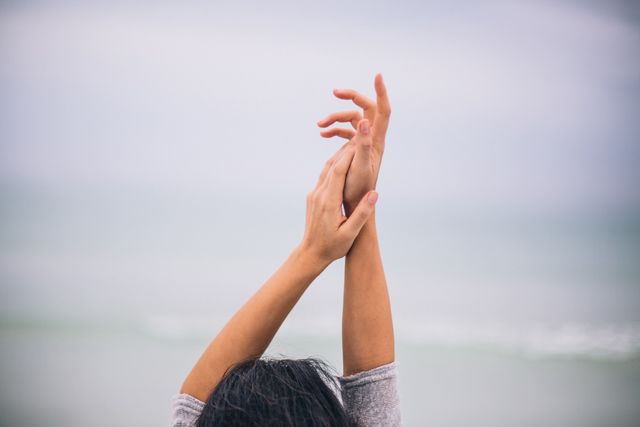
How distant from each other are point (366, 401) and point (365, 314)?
7 centimetres

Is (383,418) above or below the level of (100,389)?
below

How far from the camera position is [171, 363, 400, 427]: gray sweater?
0.48 meters

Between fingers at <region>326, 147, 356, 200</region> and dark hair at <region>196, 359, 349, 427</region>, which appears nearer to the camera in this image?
dark hair at <region>196, 359, 349, 427</region>

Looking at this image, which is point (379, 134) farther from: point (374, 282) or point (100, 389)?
point (100, 389)

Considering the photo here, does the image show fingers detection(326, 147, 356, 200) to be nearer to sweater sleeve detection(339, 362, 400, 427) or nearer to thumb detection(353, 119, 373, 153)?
thumb detection(353, 119, 373, 153)

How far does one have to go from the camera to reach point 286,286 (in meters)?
0.50

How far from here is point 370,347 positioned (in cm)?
50

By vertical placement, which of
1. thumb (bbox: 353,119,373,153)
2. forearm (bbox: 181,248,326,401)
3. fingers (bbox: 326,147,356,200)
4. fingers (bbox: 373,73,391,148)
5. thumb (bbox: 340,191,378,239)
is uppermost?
fingers (bbox: 373,73,391,148)

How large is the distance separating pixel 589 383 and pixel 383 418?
1.73 metres

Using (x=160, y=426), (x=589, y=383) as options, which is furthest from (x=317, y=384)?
A: (x=589, y=383)

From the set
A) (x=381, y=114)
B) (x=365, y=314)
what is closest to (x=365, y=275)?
(x=365, y=314)

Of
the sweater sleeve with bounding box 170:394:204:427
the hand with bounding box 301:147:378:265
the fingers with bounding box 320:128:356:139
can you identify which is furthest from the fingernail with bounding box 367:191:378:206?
the sweater sleeve with bounding box 170:394:204:427

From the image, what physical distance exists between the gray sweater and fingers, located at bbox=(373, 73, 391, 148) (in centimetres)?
20

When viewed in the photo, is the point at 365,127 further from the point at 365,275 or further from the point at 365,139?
the point at 365,275
